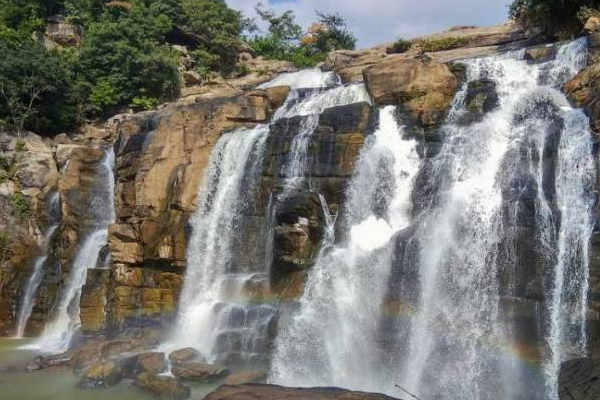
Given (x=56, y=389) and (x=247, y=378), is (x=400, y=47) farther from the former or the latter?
(x=56, y=389)

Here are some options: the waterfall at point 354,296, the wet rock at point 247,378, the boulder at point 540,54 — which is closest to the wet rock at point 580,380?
the waterfall at point 354,296

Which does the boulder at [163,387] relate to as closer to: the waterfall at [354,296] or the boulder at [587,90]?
the waterfall at [354,296]

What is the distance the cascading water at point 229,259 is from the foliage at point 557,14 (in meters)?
8.03

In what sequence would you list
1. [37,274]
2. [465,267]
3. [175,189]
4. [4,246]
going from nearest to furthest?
[465,267] → [175,189] → [37,274] → [4,246]

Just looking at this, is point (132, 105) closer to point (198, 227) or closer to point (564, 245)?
point (198, 227)

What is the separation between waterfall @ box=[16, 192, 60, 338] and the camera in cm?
2208

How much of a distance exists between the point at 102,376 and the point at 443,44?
1006 inches

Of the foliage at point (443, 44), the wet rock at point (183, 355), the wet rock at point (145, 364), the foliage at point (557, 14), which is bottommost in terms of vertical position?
the wet rock at point (145, 364)

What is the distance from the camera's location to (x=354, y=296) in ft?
51.0

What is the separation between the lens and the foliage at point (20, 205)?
2442 centimetres

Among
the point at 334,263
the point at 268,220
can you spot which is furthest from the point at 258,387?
the point at 268,220

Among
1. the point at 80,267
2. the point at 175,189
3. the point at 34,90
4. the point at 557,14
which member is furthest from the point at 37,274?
the point at 557,14

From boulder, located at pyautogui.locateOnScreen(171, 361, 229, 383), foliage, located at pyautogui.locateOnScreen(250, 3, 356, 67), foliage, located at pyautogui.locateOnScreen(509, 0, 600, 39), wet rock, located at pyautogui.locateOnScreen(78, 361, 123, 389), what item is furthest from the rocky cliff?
foliage, located at pyautogui.locateOnScreen(250, 3, 356, 67)

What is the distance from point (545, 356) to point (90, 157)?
21403mm
